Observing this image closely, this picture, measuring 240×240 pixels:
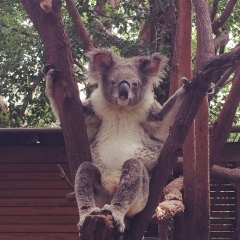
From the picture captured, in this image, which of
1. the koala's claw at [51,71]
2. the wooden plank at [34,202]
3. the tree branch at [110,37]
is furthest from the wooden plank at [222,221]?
the koala's claw at [51,71]

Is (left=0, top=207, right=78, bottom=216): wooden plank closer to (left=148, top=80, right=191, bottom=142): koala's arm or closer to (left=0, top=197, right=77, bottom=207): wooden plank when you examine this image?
(left=0, top=197, right=77, bottom=207): wooden plank

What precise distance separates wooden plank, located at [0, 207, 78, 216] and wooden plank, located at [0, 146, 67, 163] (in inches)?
20.6

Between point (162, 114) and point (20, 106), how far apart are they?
328 cm

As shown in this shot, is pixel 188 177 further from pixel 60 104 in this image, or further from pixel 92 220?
pixel 92 220

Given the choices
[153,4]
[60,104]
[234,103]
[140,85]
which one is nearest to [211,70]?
[60,104]

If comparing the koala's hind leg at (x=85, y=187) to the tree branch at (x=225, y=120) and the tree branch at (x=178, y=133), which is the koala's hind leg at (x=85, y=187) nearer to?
the tree branch at (x=178, y=133)

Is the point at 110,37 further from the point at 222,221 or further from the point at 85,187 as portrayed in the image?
the point at 85,187

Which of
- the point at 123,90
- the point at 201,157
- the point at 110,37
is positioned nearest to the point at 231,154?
the point at 201,157

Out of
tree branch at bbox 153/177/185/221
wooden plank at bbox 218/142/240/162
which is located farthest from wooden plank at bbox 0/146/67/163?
wooden plank at bbox 218/142/240/162

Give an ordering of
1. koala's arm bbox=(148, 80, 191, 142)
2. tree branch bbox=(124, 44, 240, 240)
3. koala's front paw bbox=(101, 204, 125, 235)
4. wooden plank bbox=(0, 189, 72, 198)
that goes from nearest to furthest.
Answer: tree branch bbox=(124, 44, 240, 240)
koala's front paw bbox=(101, 204, 125, 235)
koala's arm bbox=(148, 80, 191, 142)
wooden plank bbox=(0, 189, 72, 198)

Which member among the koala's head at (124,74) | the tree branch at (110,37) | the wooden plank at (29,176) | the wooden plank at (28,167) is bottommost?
the wooden plank at (29,176)

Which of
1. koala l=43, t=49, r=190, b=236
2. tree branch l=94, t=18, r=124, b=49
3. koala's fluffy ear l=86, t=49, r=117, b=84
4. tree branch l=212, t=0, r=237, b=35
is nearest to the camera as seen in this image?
koala l=43, t=49, r=190, b=236

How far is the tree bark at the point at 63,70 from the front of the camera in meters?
3.19

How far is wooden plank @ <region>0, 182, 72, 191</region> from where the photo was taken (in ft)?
19.9
